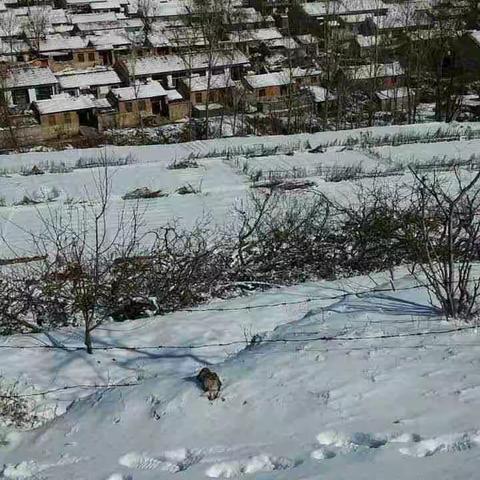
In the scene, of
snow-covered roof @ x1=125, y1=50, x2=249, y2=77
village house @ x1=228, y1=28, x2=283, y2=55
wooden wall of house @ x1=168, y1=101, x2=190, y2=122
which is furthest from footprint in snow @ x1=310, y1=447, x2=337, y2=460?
village house @ x1=228, y1=28, x2=283, y2=55

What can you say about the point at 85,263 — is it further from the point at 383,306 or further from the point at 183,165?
the point at 183,165

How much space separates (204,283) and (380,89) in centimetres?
2433

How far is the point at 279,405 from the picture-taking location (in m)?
4.40

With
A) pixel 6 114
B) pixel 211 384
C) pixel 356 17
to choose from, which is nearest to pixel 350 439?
pixel 211 384

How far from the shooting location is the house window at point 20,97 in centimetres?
2905

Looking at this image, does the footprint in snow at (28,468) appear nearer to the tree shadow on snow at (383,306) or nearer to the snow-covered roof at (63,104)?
the tree shadow on snow at (383,306)

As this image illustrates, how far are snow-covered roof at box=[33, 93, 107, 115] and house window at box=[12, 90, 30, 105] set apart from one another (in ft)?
6.55

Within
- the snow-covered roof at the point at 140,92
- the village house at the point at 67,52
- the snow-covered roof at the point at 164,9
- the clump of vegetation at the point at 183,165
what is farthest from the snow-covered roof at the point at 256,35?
the clump of vegetation at the point at 183,165

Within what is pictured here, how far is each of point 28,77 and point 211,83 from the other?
8297 mm

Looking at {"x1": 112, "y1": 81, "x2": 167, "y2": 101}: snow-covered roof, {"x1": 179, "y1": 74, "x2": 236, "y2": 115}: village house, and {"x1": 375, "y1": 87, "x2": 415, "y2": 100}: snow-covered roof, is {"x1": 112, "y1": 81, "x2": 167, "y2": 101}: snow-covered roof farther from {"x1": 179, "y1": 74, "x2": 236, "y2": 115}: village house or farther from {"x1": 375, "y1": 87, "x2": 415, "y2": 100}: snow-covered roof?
{"x1": 375, "y1": 87, "x2": 415, "y2": 100}: snow-covered roof

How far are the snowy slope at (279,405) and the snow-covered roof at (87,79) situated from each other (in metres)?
26.6

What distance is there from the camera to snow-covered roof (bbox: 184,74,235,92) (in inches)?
1161

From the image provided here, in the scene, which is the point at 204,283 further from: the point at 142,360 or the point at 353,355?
the point at 353,355

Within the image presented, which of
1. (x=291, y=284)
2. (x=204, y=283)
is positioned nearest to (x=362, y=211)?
(x=291, y=284)
